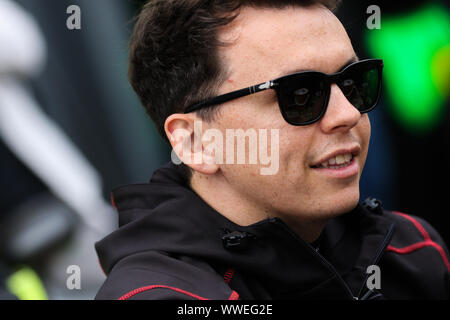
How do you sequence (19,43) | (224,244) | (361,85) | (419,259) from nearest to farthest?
→ (224,244) → (361,85) → (419,259) → (19,43)

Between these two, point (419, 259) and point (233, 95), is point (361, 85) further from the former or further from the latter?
point (419, 259)

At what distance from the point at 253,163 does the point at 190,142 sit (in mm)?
268

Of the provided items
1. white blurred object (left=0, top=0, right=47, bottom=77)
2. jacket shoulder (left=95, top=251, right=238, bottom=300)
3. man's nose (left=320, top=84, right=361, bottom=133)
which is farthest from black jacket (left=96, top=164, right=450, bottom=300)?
white blurred object (left=0, top=0, right=47, bottom=77)

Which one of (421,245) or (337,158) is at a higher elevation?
(337,158)

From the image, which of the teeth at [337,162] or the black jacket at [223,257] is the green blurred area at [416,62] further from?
the teeth at [337,162]

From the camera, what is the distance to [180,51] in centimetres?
167

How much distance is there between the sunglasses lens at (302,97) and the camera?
146 cm

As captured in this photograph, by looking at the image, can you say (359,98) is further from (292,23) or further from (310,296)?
(310,296)

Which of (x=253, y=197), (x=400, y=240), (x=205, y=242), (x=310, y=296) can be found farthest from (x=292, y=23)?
(x=400, y=240)

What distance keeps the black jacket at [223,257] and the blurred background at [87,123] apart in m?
1.31

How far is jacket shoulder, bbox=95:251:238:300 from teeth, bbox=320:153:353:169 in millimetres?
474

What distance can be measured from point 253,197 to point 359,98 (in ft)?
1.54

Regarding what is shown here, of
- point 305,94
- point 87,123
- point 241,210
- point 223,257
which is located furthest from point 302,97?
point 87,123

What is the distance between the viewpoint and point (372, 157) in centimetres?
332
